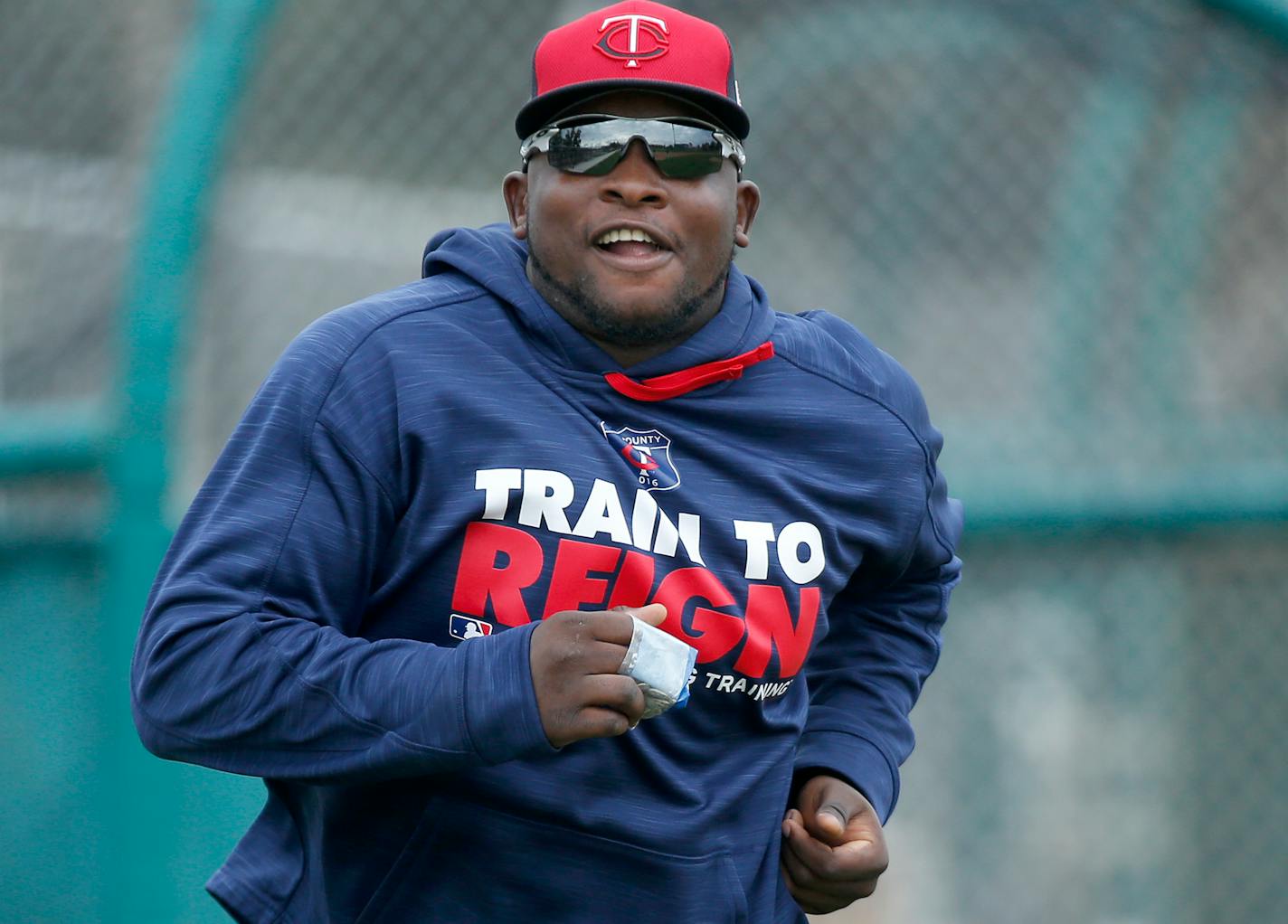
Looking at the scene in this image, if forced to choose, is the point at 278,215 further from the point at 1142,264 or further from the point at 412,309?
the point at 1142,264

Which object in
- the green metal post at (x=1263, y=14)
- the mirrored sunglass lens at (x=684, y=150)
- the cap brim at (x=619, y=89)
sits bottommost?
the mirrored sunglass lens at (x=684, y=150)

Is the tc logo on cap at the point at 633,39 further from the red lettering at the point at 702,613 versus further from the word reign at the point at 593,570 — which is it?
the red lettering at the point at 702,613

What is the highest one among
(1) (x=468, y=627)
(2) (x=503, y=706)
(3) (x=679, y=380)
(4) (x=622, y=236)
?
(4) (x=622, y=236)

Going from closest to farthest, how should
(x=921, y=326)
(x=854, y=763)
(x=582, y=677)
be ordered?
(x=582, y=677), (x=854, y=763), (x=921, y=326)

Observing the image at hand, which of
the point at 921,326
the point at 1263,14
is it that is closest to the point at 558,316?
the point at 921,326

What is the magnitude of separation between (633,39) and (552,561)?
0.73 metres

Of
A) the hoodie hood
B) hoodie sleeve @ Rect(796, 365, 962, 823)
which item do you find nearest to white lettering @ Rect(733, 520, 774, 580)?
the hoodie hood

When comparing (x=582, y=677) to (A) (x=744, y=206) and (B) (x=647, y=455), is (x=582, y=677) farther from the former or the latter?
(A) (x=744, y=206)

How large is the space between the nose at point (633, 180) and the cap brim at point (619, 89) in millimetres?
80

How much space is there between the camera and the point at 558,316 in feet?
7.13

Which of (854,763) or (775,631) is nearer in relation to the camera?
(775,631)

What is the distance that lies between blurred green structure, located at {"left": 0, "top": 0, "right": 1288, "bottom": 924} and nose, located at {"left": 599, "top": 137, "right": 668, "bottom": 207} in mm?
1456

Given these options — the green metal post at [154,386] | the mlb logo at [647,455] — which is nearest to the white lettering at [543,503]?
the mlb logo at [647,455]

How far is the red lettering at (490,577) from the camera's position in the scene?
200 centimetres
